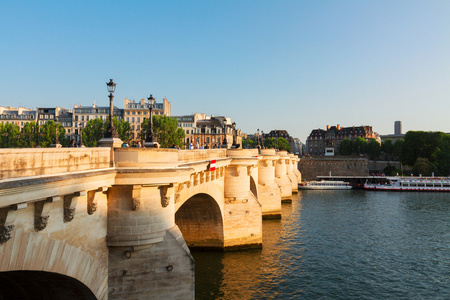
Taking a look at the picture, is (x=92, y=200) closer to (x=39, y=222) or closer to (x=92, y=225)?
(x=92, y=225)

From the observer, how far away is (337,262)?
27.2 m

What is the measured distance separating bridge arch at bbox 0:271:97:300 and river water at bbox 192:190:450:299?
36.1 feet

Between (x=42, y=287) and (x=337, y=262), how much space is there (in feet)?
71.9

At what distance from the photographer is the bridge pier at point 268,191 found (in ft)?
148

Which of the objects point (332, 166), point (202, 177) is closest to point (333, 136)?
point (332, 166)

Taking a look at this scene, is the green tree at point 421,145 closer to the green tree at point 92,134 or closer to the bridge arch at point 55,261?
the green tree at point 92,134

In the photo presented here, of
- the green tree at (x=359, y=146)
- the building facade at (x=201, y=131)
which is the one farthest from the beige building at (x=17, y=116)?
the green tree at (x=359, y=146)

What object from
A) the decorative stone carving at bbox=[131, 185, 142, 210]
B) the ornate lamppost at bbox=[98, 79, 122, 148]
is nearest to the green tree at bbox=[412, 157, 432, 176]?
the decorative stone carving at bbox=[131, 185, 142, 210]

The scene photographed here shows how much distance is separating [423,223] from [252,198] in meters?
24.6

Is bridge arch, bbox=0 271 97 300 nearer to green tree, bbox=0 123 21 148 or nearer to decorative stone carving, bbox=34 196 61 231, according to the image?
decorative stone carving, bbox=34 196 61 231

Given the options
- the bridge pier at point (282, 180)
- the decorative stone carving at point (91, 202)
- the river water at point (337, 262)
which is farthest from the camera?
the bridge pier at point (282, 180)

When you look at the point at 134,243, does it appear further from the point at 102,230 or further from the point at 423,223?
the point at 423,223

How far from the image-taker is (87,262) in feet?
34.9

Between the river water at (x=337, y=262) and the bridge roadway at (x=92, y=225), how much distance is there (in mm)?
9176
